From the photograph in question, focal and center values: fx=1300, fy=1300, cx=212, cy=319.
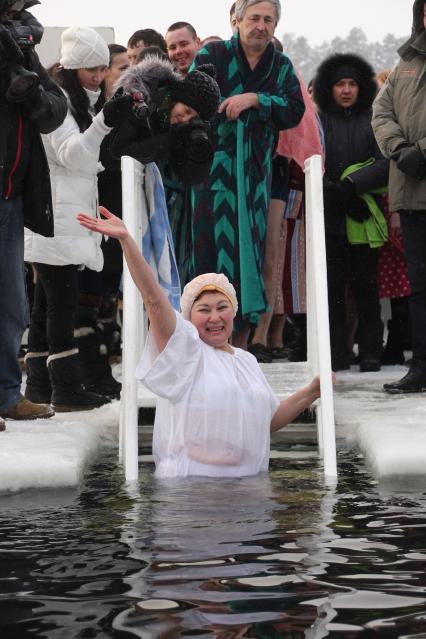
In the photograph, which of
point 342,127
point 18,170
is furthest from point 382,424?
point 342,127

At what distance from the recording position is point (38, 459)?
4824mm

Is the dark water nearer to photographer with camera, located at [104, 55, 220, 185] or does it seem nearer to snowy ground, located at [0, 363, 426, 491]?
snowy ground, located at [0, 363, 426, 491]

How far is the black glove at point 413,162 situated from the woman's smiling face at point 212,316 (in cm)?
239

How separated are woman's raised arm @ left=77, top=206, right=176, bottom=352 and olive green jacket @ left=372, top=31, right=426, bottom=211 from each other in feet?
9.12

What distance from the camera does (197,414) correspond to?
5.09 metres

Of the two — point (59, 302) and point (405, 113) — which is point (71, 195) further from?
point (405, 113)

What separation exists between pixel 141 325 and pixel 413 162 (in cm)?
230

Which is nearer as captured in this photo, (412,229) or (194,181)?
(194,181)

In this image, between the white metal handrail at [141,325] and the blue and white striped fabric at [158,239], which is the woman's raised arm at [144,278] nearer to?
the white metal handrail at [141,325]

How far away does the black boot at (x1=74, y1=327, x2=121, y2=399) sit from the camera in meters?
7.25

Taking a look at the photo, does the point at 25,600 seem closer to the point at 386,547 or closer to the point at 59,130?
the point at 386,547

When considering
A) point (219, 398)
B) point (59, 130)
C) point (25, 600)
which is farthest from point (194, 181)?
point (25, 600)

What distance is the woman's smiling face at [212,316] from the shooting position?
5.23 m

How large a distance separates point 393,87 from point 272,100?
3.48ft
